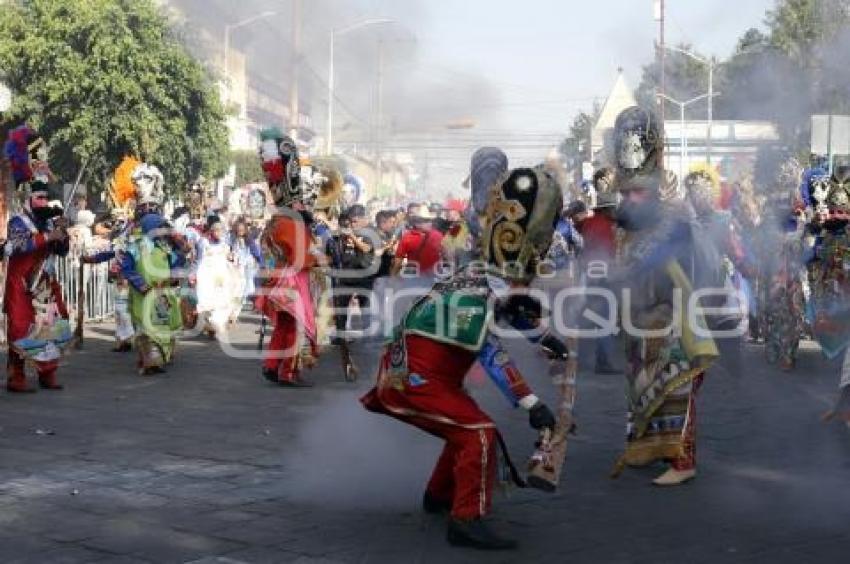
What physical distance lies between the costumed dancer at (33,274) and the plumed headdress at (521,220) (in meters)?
5.55

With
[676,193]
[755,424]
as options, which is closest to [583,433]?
[755,424]

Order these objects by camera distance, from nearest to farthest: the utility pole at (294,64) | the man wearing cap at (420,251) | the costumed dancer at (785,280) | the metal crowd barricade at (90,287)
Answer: the man wearing cap at (420,251) → the costumed dancer at (785,280) → the metal crowd barricade at (90,287) → the utility pole at (294,64)

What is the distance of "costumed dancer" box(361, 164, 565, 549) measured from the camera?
556 cm

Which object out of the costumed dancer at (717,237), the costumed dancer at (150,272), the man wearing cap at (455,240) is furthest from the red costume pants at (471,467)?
the costumed dancer at (150,272)

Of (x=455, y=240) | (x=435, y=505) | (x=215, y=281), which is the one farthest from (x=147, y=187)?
(x=435, y=505)

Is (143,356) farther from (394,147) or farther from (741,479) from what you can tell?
(394,147)

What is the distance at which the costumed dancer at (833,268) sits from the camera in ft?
32.2

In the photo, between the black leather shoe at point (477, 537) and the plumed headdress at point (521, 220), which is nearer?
the black leather shoe at point (477, 537)

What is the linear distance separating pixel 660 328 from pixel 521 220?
1.79 m

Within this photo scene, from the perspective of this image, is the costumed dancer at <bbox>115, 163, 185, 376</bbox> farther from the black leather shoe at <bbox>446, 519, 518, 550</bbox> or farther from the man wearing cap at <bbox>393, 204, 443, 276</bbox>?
the black leather shoe at <bbox>446, 519, 518, 550</bbox>

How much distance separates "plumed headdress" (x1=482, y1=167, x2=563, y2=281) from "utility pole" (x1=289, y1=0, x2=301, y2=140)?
14.7 metres

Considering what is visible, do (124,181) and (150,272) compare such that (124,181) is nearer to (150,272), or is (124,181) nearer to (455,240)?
(150,272)

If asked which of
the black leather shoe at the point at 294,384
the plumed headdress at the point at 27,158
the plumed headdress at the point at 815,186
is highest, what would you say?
the plumed headdress at the point at 27,158

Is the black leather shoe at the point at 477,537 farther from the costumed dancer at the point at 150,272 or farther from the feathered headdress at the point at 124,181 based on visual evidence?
the feathered headdress at the point at 124,181
